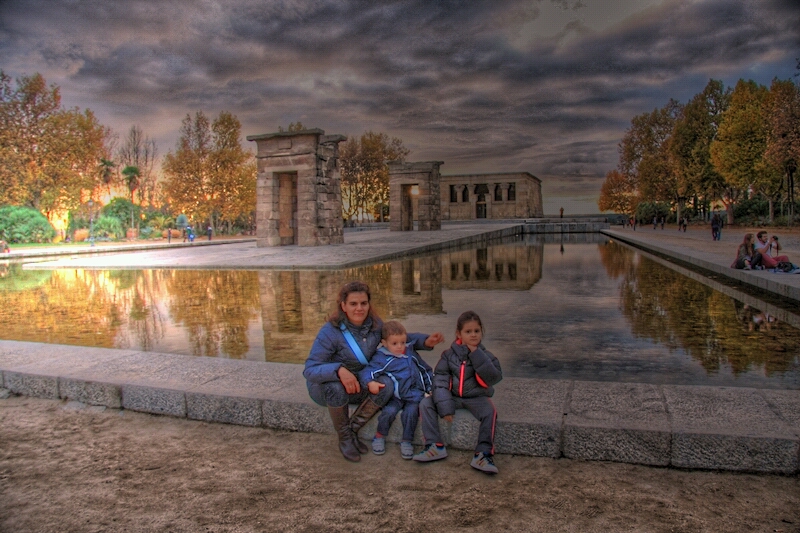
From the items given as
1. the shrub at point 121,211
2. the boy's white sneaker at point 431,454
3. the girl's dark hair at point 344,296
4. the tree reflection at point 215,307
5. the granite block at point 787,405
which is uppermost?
the shrub at point 121,211

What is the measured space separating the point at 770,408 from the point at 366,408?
2672 mm

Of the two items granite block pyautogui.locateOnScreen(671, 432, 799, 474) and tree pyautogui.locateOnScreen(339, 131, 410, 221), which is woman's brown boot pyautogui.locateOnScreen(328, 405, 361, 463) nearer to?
granite block pyautogui.locateOnScreen(671, 432, 799, 474)

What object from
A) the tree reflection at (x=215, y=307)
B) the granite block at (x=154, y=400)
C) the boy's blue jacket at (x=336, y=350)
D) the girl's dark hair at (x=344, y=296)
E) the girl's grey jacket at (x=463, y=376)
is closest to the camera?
the girl's grey jacket at (x=463, y=376)

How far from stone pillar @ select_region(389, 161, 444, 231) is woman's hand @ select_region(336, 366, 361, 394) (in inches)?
1415

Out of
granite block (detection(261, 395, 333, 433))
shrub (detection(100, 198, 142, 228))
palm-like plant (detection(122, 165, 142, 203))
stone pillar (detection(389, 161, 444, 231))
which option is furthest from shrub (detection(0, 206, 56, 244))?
granite block (detection(261, 395, 333, 433))

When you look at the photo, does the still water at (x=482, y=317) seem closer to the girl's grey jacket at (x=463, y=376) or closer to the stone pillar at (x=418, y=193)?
the girl's grey jacket at (x=463, y=376)

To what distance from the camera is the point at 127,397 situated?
470 centimetres

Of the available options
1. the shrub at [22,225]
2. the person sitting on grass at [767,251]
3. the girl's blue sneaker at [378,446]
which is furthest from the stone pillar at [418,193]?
the girl's blue sneaker at [378,446]

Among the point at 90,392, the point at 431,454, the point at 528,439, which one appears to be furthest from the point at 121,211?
the point at 528,439

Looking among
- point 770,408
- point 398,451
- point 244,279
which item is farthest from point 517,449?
point 244,279

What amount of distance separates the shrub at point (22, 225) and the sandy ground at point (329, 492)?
122 feet

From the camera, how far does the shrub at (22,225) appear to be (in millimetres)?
34656

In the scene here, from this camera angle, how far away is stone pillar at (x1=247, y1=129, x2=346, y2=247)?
78.3 feet

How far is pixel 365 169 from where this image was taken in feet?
187
